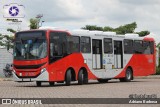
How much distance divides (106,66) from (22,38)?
268 inches

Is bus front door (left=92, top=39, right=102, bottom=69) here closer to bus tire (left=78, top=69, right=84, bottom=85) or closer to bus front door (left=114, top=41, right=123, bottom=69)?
bus tire (left=78, top=69, right=84, bottom=85)

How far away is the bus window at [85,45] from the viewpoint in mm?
31062

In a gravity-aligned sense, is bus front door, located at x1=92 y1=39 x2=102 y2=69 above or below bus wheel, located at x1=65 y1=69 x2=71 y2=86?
above

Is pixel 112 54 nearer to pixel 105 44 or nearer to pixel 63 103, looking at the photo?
pixel 105 44

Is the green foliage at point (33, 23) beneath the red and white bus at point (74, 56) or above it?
above

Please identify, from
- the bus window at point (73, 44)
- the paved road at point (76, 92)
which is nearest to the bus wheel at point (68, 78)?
the bus window at point (73, 44)

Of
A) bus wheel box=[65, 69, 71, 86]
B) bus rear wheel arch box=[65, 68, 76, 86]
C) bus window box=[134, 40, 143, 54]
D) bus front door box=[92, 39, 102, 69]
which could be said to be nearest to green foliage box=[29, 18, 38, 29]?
bus window box=[134, 40, 143, 54]

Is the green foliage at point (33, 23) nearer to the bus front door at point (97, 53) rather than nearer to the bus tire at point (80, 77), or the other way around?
the bus front door at point (97, 53)

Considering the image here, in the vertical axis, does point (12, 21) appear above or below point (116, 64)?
above

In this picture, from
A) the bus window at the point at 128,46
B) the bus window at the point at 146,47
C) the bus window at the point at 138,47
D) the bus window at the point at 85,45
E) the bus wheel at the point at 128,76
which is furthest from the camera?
the bus window at the point at 146,47

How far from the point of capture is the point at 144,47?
37.8 metres

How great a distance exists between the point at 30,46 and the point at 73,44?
2.90 metres

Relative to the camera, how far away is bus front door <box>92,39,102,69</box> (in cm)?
3211

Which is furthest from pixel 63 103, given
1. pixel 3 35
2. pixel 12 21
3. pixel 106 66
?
pixel 3 35
